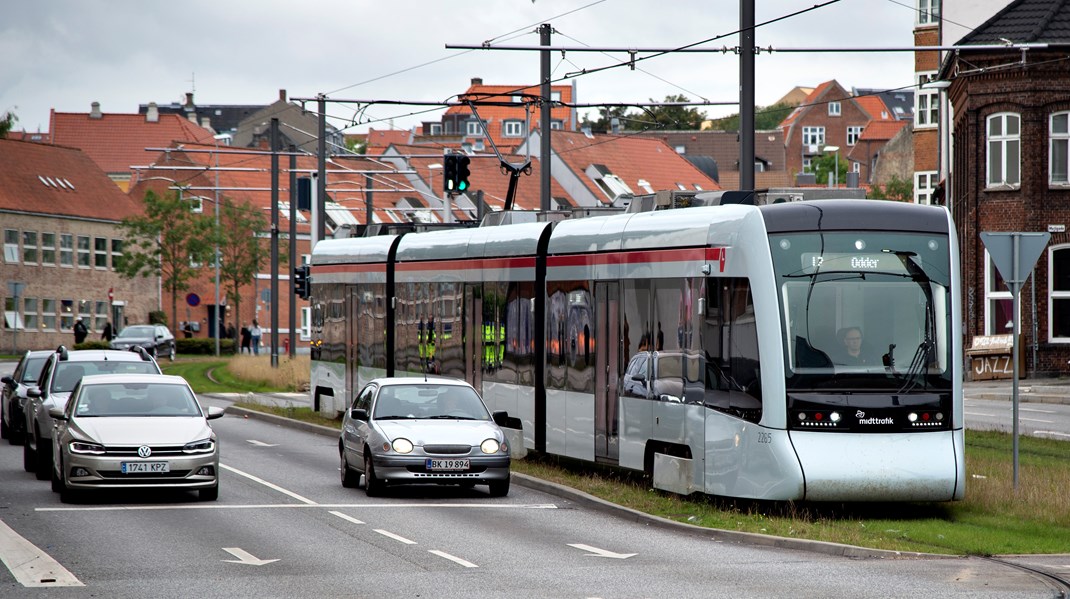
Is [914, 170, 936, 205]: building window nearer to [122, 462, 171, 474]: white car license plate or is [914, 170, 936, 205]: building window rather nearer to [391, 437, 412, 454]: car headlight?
[391, 437, 412, 454]: car headlight

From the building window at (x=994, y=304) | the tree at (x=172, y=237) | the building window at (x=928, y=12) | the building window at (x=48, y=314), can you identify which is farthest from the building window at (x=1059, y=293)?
the building window at (x=48, y=314)

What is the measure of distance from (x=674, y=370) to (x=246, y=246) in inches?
2617

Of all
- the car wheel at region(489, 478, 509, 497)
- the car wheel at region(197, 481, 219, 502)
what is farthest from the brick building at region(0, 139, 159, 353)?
the car wheel at region(489, 478, 509, 497)

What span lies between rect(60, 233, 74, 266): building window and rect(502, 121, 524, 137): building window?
50.9 meters

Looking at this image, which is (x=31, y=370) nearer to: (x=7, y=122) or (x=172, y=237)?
(x=172, y=237)

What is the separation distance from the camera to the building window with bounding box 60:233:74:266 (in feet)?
286

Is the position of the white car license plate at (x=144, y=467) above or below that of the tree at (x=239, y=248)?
below

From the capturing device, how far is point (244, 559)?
1392 cm

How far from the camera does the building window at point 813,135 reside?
506 ft

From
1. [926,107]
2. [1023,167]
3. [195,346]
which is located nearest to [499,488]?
[1023,167]

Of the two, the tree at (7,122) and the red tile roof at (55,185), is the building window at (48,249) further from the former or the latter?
the tree at (7,122)

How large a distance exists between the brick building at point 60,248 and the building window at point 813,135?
248ft

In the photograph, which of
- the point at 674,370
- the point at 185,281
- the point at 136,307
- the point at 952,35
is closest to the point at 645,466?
the point at 674,370

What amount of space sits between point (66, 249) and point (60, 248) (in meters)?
0.58
